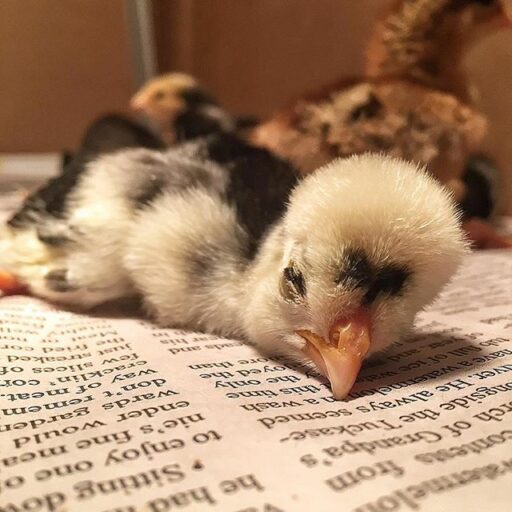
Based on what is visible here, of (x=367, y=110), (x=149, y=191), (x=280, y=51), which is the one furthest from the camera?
(x=280, y=51)

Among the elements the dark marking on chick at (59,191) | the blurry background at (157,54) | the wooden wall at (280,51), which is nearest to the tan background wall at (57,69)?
the blurry background at (157,54)

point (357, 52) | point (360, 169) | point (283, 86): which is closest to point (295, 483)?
point (360, 169)

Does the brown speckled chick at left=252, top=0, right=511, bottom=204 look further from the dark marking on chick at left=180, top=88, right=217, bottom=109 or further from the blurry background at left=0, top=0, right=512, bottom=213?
the blurry background at left=0, top=0, right=512, bottom=213

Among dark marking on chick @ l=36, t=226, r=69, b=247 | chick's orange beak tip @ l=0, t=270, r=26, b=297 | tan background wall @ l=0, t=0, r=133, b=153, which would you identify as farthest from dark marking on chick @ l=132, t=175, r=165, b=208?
tan background wall @ l=0, t=0, r=133, b=153

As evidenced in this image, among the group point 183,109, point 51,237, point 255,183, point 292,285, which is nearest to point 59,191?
point 51,237

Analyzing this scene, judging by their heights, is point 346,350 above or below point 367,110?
below

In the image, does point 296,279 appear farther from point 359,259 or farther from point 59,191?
point 59,191
